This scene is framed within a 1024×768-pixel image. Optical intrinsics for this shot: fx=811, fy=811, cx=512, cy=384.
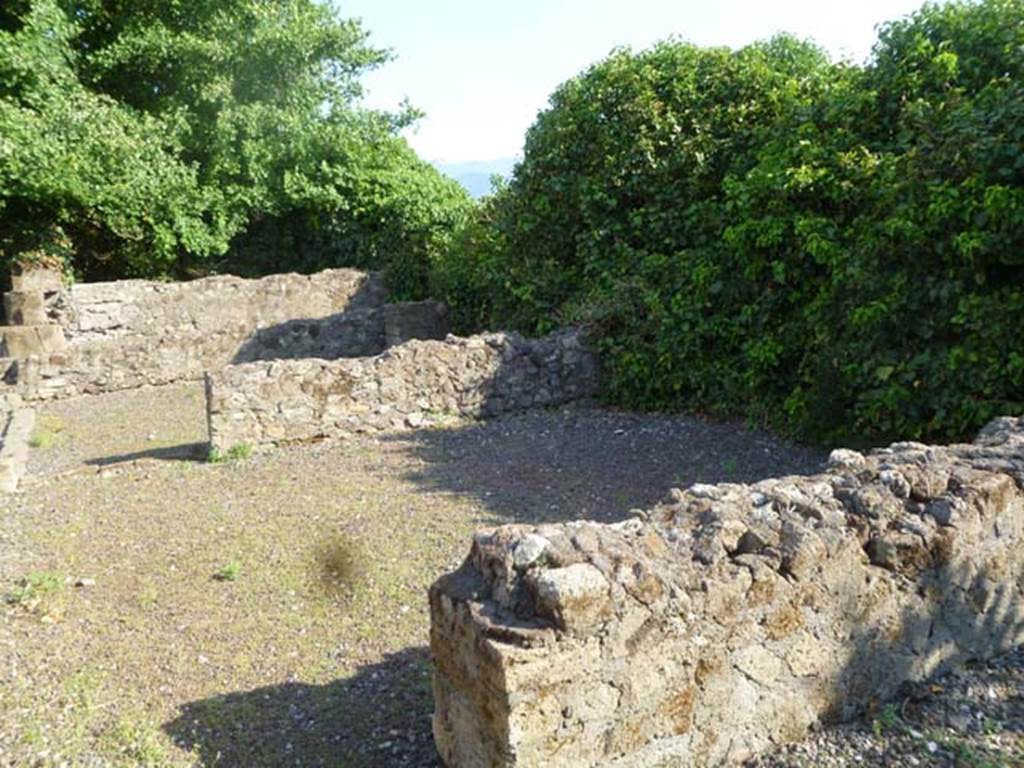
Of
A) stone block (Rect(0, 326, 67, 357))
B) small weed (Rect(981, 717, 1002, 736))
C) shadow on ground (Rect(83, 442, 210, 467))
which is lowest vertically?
shadow on ground (Rect(83, 442, 210, 467))

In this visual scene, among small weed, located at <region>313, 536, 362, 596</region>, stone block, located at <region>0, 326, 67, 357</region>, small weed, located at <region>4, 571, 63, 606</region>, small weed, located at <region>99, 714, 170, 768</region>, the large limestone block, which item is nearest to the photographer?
small weed, located at <region>99, 714, 170, 768</region>

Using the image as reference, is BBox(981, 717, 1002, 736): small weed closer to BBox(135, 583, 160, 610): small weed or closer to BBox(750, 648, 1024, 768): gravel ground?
BBox(750, 648, 1024, 768): gravel ground

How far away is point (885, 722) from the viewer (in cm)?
282

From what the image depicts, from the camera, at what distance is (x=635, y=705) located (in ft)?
8.16

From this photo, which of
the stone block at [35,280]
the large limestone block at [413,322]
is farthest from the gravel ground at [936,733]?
the stone block at [35,280]

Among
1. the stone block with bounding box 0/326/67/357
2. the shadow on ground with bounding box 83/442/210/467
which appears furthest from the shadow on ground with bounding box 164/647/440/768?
the stone block with bounding box 0/326/67/357

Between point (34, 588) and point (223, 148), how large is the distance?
39.8 ft

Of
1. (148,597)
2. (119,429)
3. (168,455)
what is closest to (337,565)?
(148,597)

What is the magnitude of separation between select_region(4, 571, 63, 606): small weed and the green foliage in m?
9.97

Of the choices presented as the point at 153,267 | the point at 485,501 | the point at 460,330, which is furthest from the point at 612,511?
the point at 153,267

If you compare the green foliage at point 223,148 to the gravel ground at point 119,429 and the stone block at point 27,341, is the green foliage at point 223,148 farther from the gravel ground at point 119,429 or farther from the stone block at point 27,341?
the gravel ground at point 119,429

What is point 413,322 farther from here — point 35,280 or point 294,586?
point 294,586

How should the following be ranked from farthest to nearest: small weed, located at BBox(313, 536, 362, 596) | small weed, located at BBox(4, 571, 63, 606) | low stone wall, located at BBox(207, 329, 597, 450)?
low stone wall, located at BBox(207, 329, 597, 450) < small weed, located at BBox(313, 536, 362, 596) < small weed, located at BBox(4, 571, 63, 606)

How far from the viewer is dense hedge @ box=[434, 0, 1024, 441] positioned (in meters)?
5.75
